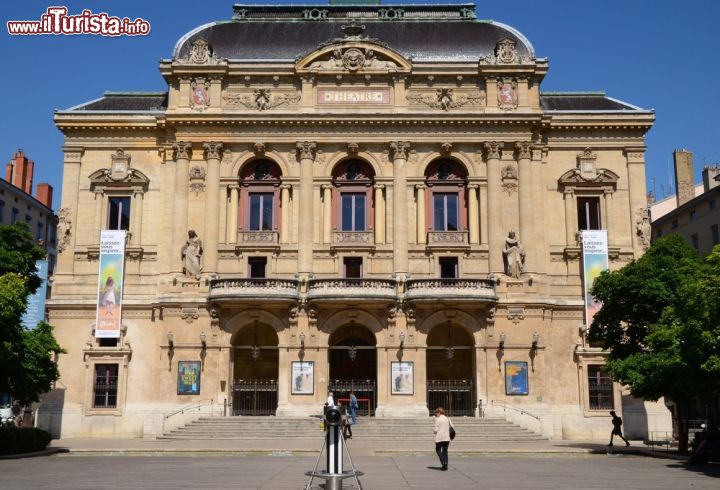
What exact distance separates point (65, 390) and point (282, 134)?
2077 cm

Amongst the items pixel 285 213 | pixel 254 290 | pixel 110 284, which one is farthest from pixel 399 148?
pixel 110 284

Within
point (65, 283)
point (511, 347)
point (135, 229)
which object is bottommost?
point (511, 347)

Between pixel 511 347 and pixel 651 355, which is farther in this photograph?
pixel 511 347

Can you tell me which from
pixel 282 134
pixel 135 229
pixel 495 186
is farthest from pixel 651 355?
pixel 135 229

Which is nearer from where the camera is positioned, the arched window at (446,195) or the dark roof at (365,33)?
the arched window at (446,195)

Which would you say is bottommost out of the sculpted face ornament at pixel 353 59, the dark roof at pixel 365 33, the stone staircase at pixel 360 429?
the stone staircase at pixel 360 429

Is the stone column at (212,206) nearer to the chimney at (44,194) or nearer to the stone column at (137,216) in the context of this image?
the stone column at (137,216)

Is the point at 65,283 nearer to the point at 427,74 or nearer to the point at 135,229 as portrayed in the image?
the point at 135,229

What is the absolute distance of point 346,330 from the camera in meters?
52.4

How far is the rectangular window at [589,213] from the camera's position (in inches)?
2042

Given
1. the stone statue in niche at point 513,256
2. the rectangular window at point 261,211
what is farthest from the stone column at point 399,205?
the rectangular window at point 261,211

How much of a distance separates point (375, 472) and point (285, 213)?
27290 millimetres

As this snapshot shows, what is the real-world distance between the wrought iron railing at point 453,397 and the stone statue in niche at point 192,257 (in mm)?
16026

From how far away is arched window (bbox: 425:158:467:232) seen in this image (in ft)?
168
